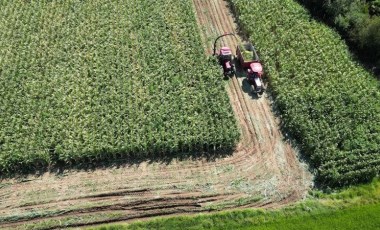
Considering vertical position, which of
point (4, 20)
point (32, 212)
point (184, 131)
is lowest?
point (32, 212)

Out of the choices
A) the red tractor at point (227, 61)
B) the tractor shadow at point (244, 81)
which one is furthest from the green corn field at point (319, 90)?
the red tractor at point (227, 61)

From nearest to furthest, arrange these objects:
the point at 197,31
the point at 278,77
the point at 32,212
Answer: the point at 32,212
the point at 278,77
the point at 197,31

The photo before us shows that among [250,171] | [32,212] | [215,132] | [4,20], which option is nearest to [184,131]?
[215,132]

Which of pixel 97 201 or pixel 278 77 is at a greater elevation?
pixel 278 77

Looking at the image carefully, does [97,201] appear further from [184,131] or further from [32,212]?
[184,131]

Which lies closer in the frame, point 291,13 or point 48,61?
point 48,61

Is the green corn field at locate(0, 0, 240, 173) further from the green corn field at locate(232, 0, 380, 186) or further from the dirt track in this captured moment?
the green corn field at locate(232, 0, 380, 186)

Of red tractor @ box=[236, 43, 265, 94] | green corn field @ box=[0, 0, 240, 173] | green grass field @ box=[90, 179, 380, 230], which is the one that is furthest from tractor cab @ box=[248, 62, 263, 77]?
green grass field @ box=[90, 179, 380, 230]
